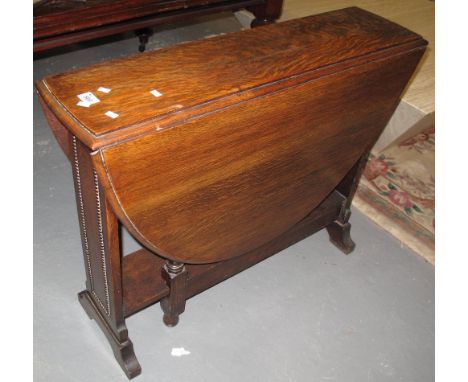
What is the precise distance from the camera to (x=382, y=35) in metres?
1.44

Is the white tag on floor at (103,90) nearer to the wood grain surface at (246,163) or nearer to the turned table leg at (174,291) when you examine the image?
the wood grain surface at (246,163)

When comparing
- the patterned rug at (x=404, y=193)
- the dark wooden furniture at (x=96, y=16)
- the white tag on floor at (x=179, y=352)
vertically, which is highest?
the dark wooden furniture at (x=96, y=16)

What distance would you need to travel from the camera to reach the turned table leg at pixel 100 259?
1.11 meters

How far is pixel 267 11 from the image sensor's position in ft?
8.00

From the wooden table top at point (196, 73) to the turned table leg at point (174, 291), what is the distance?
540 mm

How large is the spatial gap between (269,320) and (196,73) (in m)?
0.96

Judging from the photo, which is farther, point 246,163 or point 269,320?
point 269,320

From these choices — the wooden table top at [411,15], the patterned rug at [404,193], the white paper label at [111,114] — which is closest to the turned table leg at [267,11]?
the wooden table top at [411,15]

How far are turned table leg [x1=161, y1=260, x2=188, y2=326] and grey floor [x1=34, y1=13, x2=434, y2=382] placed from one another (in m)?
0.09

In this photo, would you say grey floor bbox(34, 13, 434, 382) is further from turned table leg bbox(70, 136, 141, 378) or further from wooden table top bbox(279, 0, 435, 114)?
wooden table top bbox(279, 0, 435, 114)

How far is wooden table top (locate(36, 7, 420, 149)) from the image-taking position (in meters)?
0.99

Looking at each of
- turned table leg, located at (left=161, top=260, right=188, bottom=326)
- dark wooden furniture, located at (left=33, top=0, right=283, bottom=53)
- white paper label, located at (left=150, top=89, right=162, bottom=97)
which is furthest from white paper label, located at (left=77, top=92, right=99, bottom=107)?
dark wooden furniture, located at (left=33, top=0, right=283, bottom=53)

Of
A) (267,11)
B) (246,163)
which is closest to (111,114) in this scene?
(246,163)

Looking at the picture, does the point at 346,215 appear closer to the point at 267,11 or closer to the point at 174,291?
the point at 174,291
